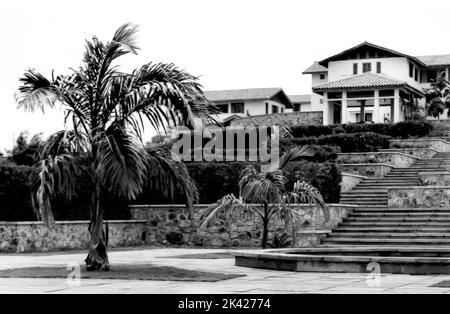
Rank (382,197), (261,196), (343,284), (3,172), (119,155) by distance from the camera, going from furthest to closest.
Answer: (382,197), (3,172), (261,196), (119,155), (343,284)

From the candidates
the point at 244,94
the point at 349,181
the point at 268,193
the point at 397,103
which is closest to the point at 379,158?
the point at 349,181

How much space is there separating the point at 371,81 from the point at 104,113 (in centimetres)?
4013

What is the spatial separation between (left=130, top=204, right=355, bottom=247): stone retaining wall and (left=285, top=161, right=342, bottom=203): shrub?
0.58m

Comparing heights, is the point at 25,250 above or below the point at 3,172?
below

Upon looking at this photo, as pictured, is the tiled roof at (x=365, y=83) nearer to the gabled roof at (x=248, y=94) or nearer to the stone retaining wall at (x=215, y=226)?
the gabled roof at (x=248, y=94)

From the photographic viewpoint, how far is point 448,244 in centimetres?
2230

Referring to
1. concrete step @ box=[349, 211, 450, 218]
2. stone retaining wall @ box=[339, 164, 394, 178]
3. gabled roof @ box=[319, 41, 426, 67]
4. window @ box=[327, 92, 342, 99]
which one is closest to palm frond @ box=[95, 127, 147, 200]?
concrete step @ box=[349, 211, 450, 218]

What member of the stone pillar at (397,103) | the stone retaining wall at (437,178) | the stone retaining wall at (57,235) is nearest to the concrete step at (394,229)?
the stone retaining wall at (437,178)

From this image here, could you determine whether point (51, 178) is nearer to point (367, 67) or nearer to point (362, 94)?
point (362, 94)

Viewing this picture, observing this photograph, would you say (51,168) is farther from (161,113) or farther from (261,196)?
(261,196)

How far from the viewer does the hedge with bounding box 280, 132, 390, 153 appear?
123ft

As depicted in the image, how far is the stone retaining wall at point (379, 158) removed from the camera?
113 ft

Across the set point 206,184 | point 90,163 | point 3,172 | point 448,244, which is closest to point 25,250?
point 3,172
